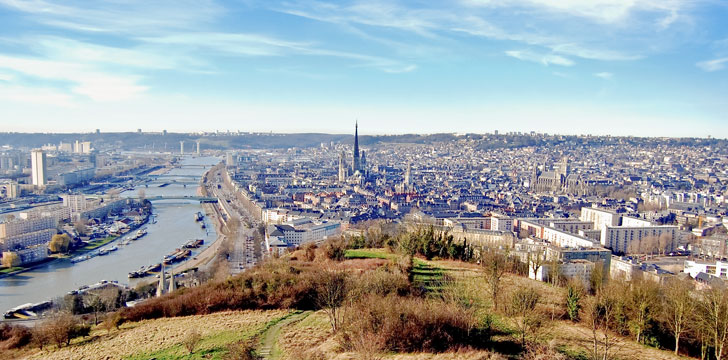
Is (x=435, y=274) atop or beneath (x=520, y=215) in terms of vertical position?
atop

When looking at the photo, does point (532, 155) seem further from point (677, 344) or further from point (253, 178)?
point (677, 344)

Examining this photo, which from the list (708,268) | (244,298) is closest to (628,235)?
(708,268)

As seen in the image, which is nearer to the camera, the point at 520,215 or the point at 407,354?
the point at 407,354

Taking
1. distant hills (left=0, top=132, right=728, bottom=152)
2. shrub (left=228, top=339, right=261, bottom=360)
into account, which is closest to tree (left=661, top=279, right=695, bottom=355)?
shrub (left=228, top=339, right=261, bottom=360)

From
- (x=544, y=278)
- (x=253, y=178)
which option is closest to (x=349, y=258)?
(x=544, y=278)

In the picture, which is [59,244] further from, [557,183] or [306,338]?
[557,183]

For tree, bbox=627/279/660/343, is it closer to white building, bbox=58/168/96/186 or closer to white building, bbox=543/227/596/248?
white building, bbox=543/227/596/248

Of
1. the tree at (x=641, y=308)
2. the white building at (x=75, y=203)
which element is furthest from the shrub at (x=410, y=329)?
the white building at (x=75, y=203)
